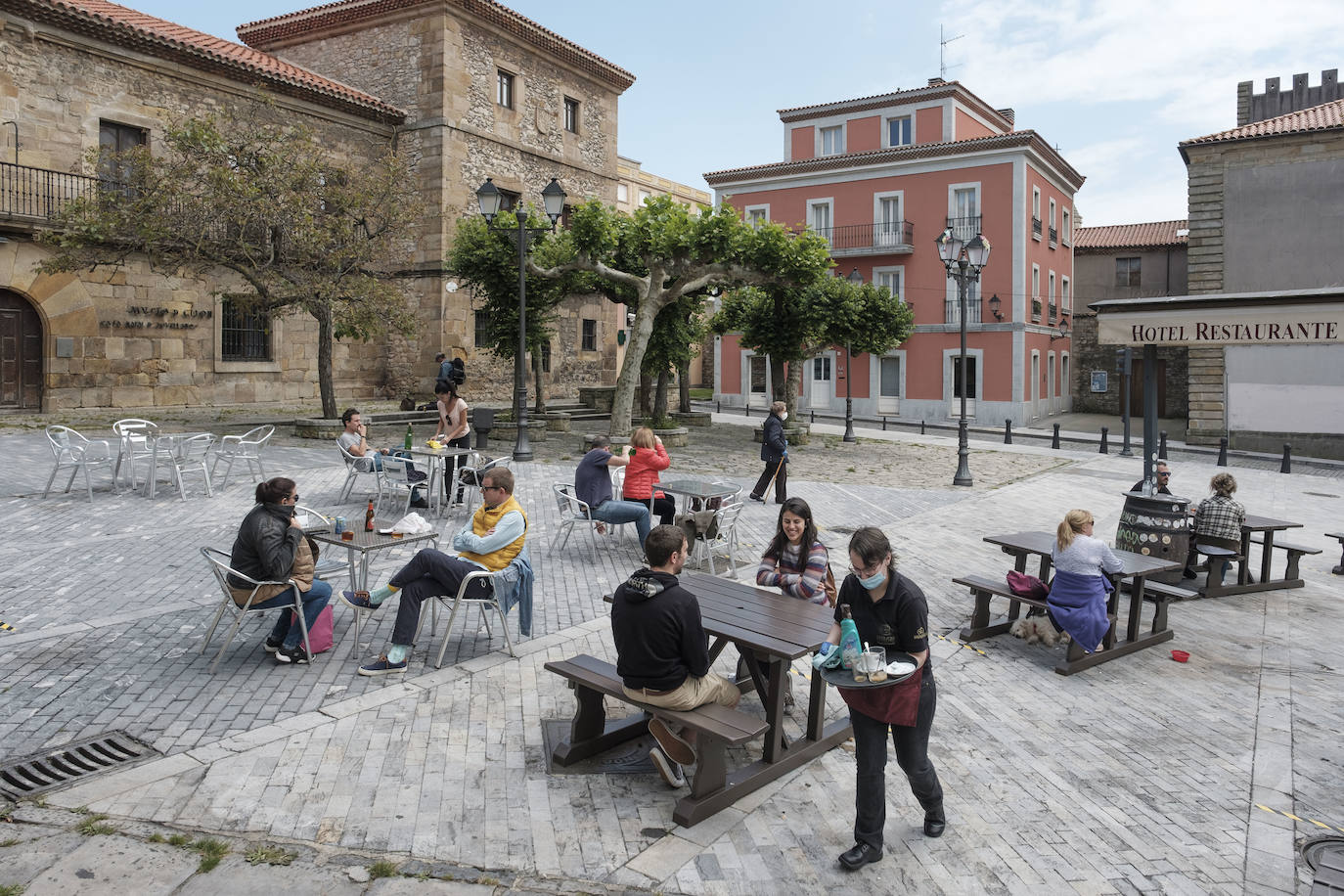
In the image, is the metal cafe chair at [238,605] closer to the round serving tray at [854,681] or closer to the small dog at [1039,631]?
the round serving tray at [854,681]

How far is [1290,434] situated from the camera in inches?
959

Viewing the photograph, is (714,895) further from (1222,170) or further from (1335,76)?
(1335,76)

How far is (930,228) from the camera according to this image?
32906 mm

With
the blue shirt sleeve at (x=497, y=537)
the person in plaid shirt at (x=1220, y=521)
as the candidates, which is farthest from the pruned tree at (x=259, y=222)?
the person in plaid shirt at (x=1220, y=521)

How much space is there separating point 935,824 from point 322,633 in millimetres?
3856

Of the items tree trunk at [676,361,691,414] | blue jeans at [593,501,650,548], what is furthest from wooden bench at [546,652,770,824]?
tree trunk at [676,361,691,414]

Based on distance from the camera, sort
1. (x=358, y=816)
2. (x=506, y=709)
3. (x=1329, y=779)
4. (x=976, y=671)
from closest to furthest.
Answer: (x=358, y=816) < (x=1329, y=779) < (x=506, y=709) < (x=976, y=671)

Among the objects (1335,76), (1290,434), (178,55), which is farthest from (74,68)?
(1335,76)

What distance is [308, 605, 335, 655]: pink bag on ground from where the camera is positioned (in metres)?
5.82

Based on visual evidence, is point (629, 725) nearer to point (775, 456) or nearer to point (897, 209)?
point (775, 456)

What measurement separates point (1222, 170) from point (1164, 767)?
2566 cm

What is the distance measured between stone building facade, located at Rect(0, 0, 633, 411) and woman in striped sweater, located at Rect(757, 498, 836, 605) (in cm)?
1763

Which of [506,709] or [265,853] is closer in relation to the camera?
[265,853]

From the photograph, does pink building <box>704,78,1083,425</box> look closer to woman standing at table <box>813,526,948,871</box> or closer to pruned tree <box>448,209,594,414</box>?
pruned tree <box>448,209,594,414</box>
